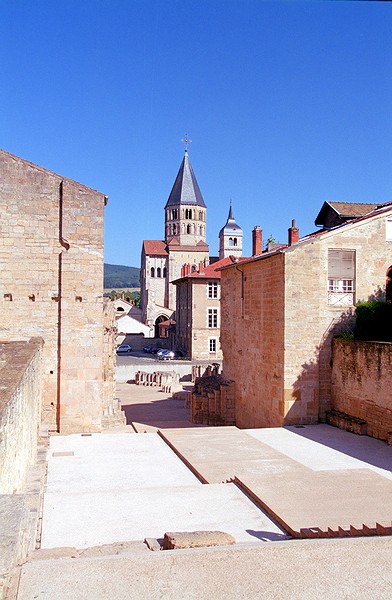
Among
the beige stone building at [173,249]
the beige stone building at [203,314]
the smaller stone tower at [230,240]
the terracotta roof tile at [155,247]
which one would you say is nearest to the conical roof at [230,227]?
the smaller stone tower at [230,240]

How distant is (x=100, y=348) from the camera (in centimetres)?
1395

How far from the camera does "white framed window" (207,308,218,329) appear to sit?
50.2 m

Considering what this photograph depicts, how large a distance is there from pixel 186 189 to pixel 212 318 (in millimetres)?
51454

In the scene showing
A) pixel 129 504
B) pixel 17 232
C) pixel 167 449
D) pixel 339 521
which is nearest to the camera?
pixel 339 521

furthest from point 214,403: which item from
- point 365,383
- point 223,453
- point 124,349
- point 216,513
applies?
point 124,349

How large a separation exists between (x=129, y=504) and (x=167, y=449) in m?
4.38

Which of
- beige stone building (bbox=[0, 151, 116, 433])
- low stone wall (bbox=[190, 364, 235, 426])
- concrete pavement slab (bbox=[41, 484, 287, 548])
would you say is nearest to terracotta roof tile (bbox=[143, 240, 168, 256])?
low stone wall (bbox=[190, 364, 235, 426])

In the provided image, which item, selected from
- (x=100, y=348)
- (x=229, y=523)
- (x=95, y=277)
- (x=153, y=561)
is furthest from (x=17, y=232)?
(x=153, y=561)

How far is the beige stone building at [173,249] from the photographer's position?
8406 centimetres

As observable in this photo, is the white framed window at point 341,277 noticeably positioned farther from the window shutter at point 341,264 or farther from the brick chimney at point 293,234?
the brick chimney at point 293,234

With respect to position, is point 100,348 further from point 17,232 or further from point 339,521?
point 339,521

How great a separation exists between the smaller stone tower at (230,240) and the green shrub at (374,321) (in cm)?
7699

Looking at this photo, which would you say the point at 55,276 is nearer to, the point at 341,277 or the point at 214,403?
the point at 341,277

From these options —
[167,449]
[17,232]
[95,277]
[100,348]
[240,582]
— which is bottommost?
[167,449]
